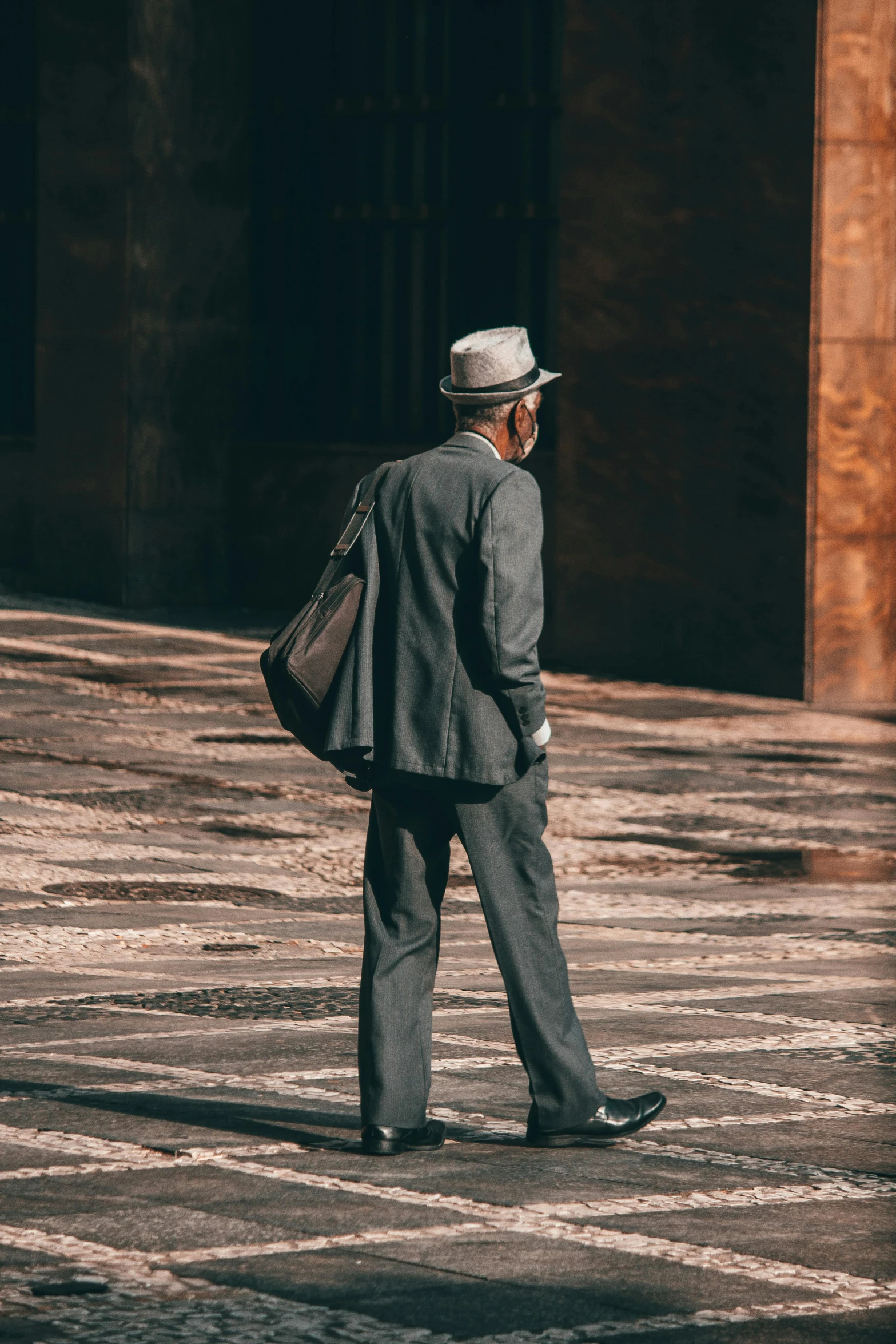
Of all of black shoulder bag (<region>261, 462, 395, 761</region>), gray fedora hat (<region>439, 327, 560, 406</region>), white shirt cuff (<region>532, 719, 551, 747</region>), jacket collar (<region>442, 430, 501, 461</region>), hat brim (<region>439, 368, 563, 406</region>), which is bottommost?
white shirt cuff (<region>532, 719, 551, 747</region>)

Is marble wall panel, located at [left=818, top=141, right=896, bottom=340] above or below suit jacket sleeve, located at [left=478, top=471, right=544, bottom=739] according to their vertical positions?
above

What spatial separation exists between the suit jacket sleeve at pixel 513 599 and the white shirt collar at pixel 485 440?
0.19 metres

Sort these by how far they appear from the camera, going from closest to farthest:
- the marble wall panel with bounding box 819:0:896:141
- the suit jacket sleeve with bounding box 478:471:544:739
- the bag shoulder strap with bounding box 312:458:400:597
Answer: the suit jacket sleeve with bounding box 478:471:544:739 < the bag shoulder strap with bounding box 312:458:400:597 < the marble wall panel with bounding box 819:0:896:141

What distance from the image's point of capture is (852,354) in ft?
53.5

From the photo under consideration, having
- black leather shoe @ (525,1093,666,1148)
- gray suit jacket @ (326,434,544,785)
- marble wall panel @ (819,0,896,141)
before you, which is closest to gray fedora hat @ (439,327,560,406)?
gray suit jacket @ (326,434,544,785)

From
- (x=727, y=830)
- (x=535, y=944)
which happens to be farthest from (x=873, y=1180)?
(x=727, y=830)

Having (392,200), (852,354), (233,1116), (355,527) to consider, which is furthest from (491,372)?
(392,200)

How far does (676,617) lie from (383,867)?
1171cm

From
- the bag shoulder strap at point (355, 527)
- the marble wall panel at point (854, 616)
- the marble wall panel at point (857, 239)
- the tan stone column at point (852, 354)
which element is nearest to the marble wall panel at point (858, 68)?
the tan stone column at point (852, 354)

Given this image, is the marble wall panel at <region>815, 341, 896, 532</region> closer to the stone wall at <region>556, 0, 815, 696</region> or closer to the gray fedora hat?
the stone wall at <region>556, 0, 815, 696</region>

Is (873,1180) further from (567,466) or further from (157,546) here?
(157,546)

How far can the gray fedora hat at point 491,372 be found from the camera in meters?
5.71

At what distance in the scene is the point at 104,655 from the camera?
1769 centimetres

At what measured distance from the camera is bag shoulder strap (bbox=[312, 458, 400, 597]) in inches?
223
